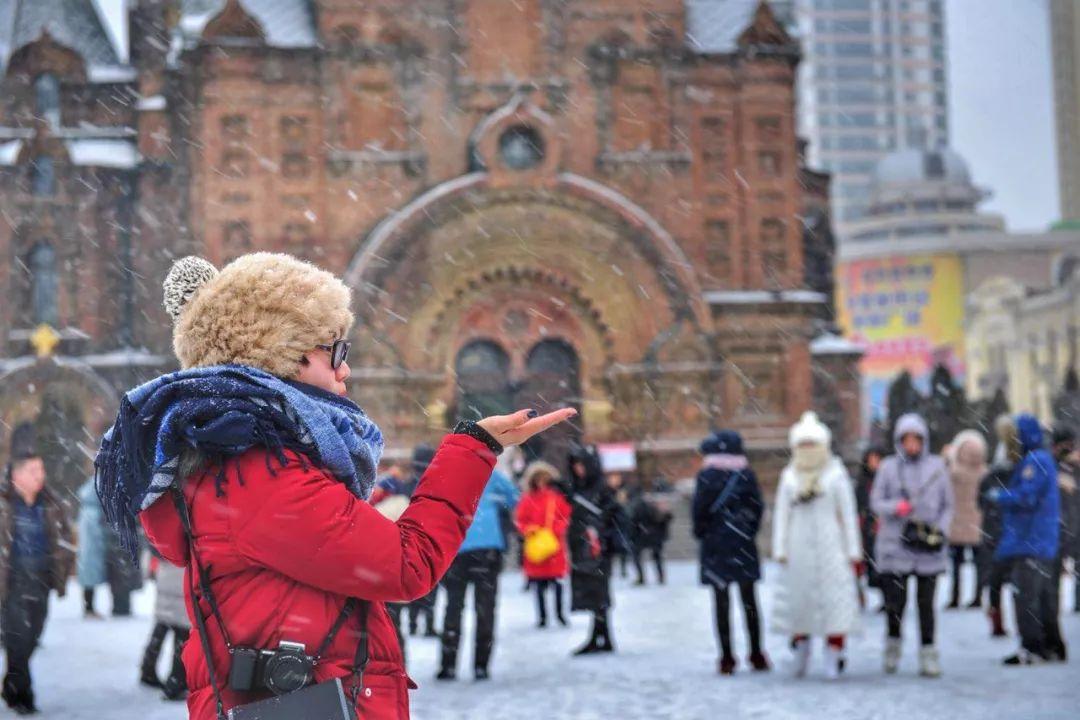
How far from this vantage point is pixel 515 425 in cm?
316

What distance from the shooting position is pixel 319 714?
2867 mm

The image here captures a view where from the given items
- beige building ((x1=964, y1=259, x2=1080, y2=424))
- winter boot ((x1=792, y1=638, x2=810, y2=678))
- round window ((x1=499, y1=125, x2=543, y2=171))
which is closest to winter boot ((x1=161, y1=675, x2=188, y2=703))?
winter boot ((x1=792, y1=638, x2=810, y2=678))

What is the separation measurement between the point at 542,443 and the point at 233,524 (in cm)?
3100

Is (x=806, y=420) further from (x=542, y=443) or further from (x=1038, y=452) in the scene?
(x=542, y=443)

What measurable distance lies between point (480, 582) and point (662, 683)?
5.70ft

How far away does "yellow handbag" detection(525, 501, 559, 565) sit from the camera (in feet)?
46.7

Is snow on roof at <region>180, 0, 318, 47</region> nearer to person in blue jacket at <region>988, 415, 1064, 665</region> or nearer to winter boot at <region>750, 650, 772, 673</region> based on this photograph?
winter boot at <region>750, 650, 772, 673</region>

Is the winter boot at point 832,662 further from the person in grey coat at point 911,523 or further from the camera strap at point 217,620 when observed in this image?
Answer: the camera strap at point 217,620

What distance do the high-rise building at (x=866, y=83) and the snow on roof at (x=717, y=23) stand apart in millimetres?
103236

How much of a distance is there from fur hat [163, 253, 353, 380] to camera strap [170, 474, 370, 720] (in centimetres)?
31

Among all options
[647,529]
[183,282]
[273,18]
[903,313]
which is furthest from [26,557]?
[903,313]

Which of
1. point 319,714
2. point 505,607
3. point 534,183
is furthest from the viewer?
point 534,183

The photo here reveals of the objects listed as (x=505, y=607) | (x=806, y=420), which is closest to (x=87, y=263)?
(x=505, y=607)

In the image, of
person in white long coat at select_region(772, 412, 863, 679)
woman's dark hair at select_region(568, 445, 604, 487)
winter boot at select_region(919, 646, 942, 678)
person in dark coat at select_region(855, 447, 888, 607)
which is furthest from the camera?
person in dark coat at select_region(855, 447, 888, 607)
